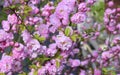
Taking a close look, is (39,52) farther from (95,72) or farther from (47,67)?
(95,72)

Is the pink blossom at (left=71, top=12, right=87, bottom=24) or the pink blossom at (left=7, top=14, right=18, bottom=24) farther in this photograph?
the pink blossom at (left=71, top=12, right=87, bottom=24)

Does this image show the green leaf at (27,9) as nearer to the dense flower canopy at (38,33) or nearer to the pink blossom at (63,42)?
the dense flower canopy at (38,33)

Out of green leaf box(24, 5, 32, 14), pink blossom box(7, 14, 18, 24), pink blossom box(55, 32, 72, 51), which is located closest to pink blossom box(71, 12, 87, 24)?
pink blossom box(55, 32, 72, 51)

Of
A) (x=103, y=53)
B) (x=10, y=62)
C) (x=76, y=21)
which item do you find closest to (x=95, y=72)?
(x=103, y=53)

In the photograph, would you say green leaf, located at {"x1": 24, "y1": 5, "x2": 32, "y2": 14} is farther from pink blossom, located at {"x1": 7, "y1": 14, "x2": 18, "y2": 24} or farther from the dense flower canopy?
pink blossom, located at {"x1": 7, "y1": 14, "x2": 18, "y2": 24}

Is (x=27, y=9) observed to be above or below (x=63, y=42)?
above

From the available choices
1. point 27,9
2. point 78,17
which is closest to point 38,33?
point 27,9

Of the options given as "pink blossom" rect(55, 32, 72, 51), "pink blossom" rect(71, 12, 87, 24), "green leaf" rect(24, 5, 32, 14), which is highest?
"green leaf" rect(24, 5, 32, 14)

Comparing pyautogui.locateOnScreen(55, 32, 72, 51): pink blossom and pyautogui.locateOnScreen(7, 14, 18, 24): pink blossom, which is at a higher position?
pyautogui.locateOnScreen(7, 14, 18, 24): pink blossom

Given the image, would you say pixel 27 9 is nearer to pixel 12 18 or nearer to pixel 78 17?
pixel 12 18

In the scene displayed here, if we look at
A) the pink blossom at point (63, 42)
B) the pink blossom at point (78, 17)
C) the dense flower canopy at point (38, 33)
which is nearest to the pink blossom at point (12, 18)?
the dense flower canopy at point (38, 33)

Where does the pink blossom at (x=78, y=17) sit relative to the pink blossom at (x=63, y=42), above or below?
above

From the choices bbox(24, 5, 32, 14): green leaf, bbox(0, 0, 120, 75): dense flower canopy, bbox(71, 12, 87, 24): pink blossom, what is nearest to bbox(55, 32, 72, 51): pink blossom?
bbox(0, 0, 120, 75): dense flower canopy

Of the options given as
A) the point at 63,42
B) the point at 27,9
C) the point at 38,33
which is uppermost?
Result: the point at 27,9
